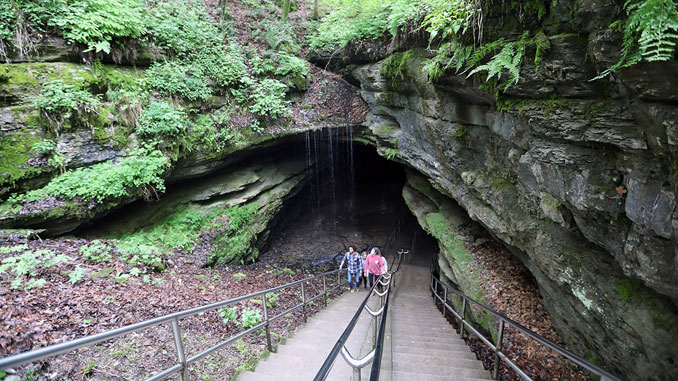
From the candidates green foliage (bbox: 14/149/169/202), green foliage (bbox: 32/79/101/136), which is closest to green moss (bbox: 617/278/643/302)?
green foliage (bbox: 14/149/169/202)

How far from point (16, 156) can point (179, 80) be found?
4530mm

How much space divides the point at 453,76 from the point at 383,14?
5630mm

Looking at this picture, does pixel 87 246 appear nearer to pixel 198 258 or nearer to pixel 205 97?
pixel 198 258

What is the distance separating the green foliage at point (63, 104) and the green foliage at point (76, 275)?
3532 millimetres

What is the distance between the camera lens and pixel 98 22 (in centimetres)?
769

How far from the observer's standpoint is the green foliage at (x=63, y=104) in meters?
6.67

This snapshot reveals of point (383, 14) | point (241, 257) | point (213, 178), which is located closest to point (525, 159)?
point (383, 14)

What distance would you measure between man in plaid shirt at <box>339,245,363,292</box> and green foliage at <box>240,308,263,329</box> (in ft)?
13.0

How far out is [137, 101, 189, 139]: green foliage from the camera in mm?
8078

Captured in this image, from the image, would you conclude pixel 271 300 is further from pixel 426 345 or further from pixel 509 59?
pixel 509 59

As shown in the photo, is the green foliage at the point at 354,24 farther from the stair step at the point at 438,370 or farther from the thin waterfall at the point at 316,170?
the stair step at the point at 438,370

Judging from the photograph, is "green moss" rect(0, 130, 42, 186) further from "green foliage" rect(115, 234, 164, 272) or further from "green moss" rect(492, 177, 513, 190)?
"green moss" rect(492, 177, 513, 190)

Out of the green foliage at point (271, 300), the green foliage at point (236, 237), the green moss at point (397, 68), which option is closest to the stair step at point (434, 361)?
the green foliage at point (271, 300)

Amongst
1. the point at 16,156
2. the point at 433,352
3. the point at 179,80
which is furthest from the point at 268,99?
the point at 433,352
